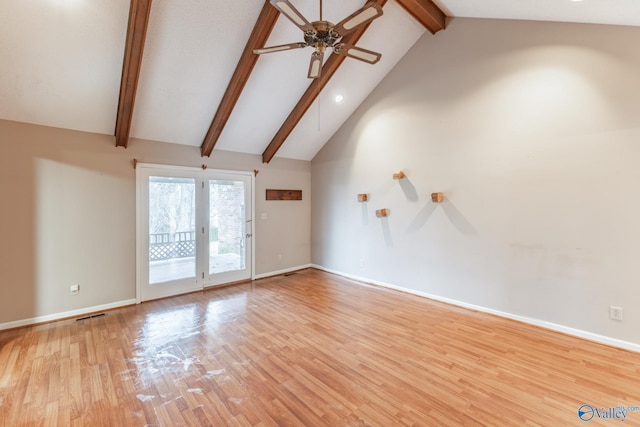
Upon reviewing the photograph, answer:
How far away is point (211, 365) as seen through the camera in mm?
2648

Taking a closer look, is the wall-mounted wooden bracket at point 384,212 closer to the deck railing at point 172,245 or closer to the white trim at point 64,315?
the deck railing at point 172,245

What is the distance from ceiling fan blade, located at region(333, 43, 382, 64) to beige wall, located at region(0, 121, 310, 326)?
3272mm

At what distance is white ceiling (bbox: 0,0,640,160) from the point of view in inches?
110

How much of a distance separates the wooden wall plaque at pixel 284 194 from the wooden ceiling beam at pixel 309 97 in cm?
68

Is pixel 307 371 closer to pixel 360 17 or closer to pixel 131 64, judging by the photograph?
pixel 360 17

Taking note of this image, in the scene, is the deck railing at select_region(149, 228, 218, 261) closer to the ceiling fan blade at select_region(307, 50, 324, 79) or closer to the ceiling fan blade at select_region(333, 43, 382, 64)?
the ceiling fan blade at select_region(307, 50, 324, 79)

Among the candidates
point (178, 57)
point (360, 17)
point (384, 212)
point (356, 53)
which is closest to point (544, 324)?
point (384, 212)

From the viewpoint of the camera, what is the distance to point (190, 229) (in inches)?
187

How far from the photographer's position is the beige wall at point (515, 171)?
2932mm

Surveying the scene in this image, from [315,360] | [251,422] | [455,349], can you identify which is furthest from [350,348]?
[251,422]

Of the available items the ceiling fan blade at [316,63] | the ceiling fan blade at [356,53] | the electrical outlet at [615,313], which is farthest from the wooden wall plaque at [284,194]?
the electrical outlet at [615,313]

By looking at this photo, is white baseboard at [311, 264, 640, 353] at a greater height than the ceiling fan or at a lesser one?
lesser

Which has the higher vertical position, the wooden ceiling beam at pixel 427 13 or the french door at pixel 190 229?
the wooden ceiling beam at pixel 427 13

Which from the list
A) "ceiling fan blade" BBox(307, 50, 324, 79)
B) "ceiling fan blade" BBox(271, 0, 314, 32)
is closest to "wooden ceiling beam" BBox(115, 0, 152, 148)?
"ceiling fan blade" BBox(271, 0, 314, 32)
